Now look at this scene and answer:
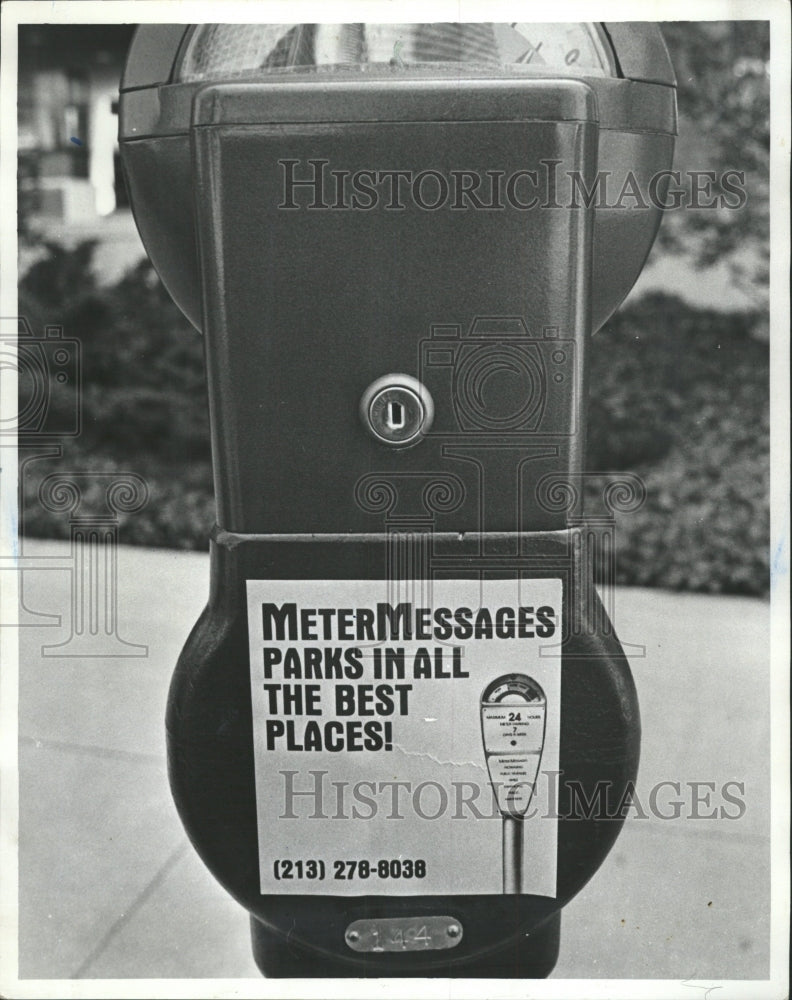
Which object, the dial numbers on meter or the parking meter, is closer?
the parking meter

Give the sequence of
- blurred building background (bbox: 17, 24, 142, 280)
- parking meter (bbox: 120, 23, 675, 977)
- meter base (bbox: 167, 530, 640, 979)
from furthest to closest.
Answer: blurred building background (bbox: 17, 24, 142, 280) → meter base (bbox: 167, 530, 640, 979) → parking meter (bbox: 120, 23, 675, 977)

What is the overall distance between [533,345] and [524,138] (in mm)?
262

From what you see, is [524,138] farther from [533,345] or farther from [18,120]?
[18,120]

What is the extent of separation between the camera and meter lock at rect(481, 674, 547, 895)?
5.03 feet

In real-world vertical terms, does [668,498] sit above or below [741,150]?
below

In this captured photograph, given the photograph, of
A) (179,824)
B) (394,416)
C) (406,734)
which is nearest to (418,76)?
(394,416)

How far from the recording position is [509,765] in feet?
5.13

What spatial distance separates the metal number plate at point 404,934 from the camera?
5.28 feet

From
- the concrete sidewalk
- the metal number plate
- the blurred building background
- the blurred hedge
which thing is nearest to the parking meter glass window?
the blurred building background

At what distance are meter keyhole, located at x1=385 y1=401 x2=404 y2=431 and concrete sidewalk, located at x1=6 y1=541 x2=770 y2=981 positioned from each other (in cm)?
47

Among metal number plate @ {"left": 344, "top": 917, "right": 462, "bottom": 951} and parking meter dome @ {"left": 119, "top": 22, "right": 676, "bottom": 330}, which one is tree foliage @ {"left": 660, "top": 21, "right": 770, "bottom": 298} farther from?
metal number plate @ {"left": 344, "top": 917, "right": 462, "bottom": 951}

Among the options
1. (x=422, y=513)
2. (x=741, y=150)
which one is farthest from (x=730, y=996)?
(x=741, y=150)

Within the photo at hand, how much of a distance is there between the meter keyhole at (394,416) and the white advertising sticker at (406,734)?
0.23 m

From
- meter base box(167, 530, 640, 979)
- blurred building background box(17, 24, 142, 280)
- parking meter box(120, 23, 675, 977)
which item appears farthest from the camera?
blurred building background box(17, 24, 142, 280)
